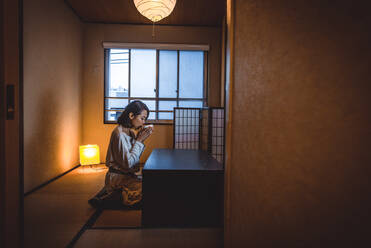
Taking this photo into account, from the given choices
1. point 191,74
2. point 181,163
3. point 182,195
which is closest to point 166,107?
point 191,74

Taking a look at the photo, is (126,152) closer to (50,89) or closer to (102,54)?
(50,89)

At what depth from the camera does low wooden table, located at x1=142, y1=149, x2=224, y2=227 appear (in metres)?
1.71

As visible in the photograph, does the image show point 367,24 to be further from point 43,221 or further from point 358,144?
point 43,221

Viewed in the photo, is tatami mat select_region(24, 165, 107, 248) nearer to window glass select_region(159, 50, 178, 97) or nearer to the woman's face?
the woman's face

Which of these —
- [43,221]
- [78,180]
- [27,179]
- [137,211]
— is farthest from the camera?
[78,180]

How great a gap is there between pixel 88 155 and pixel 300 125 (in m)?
3.99

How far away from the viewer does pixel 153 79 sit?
15.4 feet

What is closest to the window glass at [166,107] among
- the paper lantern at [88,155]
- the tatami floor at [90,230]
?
the paper lantern at [88,155]

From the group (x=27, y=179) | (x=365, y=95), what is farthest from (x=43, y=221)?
(x=365, y=95)

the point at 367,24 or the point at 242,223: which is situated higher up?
the point at 367,24

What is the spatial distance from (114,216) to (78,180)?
5.12 ft

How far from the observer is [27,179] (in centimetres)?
275

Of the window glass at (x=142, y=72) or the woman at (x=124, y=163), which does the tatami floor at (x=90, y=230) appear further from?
the window glass at (x=142, y=72)

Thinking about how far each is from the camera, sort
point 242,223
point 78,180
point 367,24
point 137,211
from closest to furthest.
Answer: point 367,24 → point 242,223 → point 137,211 → point 78,180
